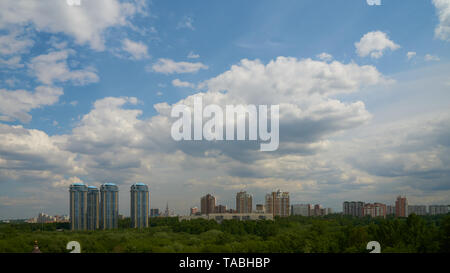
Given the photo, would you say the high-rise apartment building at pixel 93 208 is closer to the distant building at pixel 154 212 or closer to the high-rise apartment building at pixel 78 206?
the high-rise apartment building at pixel 78 206

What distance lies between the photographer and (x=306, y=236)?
10.5 m

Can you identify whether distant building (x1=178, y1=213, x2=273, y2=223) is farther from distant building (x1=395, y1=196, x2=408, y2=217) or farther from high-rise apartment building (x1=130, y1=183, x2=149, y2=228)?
distant building (x1=395, y1=196, x2=408, y2=217)

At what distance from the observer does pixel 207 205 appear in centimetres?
2370

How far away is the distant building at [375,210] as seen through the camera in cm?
1924

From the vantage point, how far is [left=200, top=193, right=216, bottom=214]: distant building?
23566 mm

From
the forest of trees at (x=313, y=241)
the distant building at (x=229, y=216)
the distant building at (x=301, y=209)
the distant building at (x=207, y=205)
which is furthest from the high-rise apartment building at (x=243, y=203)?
the forest of trees at (x=313, y=241)

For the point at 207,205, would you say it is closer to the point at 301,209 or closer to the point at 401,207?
the point at 301,209

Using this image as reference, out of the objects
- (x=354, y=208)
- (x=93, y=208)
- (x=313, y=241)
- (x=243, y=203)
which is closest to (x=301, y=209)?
(x=354, y=208)

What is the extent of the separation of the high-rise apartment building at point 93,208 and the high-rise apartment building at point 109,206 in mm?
171

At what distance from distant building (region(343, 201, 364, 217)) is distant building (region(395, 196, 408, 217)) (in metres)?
4.22

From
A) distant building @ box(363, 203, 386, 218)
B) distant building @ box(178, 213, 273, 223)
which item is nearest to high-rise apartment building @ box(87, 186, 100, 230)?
distant building @ box(178, 213, 273, 223)

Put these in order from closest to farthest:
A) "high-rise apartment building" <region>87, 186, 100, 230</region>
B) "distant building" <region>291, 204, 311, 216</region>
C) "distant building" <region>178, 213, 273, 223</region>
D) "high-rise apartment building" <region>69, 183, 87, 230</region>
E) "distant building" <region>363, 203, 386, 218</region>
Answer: "high-rise apartment building" <region>69, 183, 87, 230</region> → "high-rise apartment building" <region>87, 186, 100, 230</region> → "distant building" <region>363, 203, 386, 218</region> → "distant building" <region>178, 213, 273, 223</region> → "distant building" <region>291, 204, 311, 216</region>

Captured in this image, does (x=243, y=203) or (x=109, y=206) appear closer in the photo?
(x=109, y=206)

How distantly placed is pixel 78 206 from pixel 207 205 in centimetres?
999
